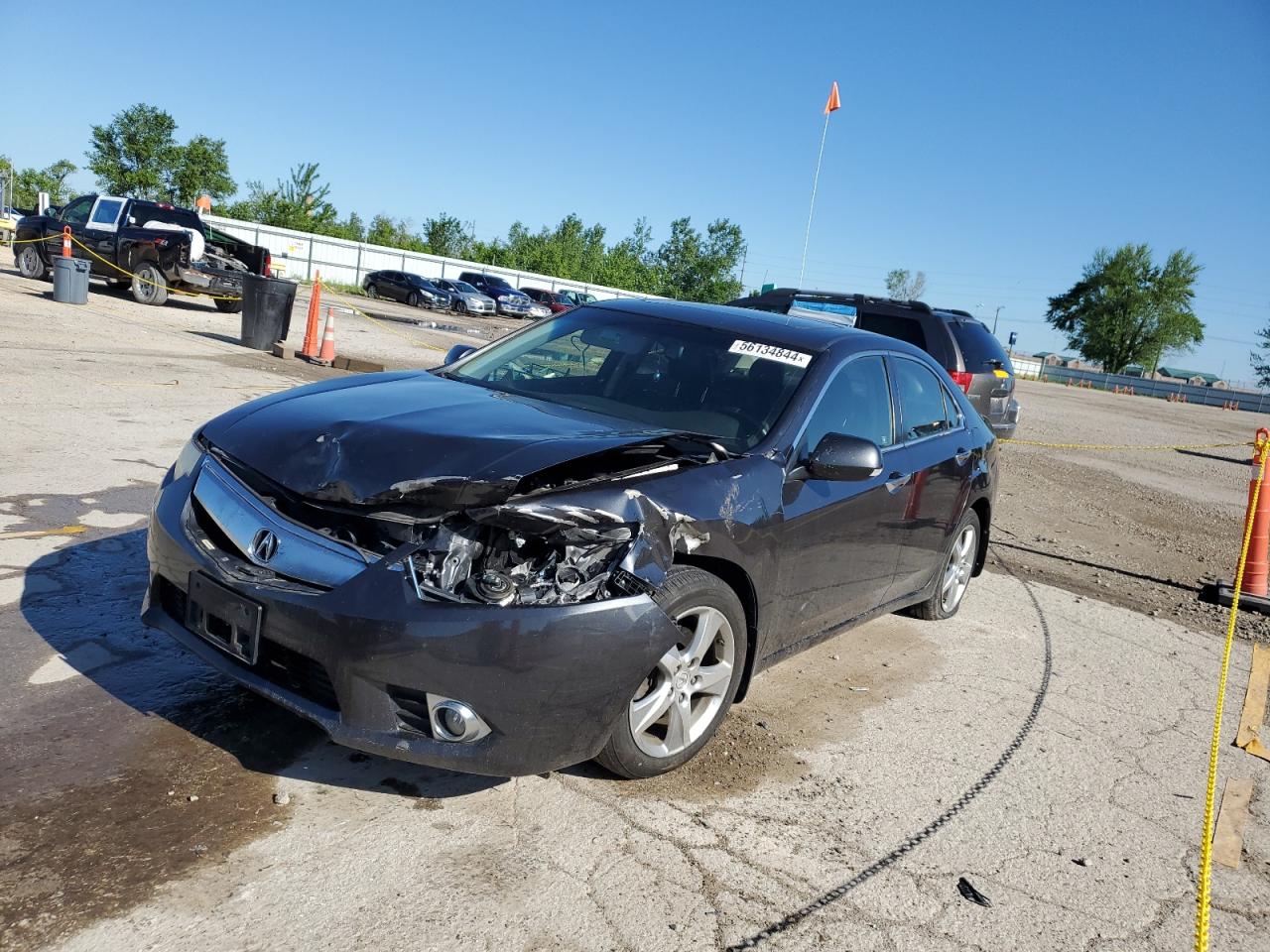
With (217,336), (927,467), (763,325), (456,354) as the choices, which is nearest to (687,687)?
(763,325)

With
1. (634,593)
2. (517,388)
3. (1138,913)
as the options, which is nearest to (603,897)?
(634,593)

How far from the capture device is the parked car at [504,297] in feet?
142

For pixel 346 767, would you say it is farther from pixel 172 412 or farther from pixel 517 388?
Answer: pixel 172 412

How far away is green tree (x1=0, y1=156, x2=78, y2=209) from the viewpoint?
89.8 meters

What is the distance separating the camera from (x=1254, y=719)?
5156 millimetres

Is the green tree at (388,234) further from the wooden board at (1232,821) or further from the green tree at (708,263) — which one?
the wooden board at (1232,821)

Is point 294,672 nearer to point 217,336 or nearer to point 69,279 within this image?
point 217,336

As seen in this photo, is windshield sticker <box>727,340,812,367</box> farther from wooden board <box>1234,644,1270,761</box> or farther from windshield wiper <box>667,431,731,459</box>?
wooden board <box>1234,644,1270,761</box>

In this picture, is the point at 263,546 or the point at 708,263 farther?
the point at 708,263

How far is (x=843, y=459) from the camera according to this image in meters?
3.96

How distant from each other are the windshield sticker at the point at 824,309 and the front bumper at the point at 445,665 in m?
8.93

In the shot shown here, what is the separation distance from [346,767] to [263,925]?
2.83ft

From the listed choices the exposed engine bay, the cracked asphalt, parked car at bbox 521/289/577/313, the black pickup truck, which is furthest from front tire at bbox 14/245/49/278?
parked car at bbox 521/289/577/313

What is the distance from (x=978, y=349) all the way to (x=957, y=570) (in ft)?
18.7
